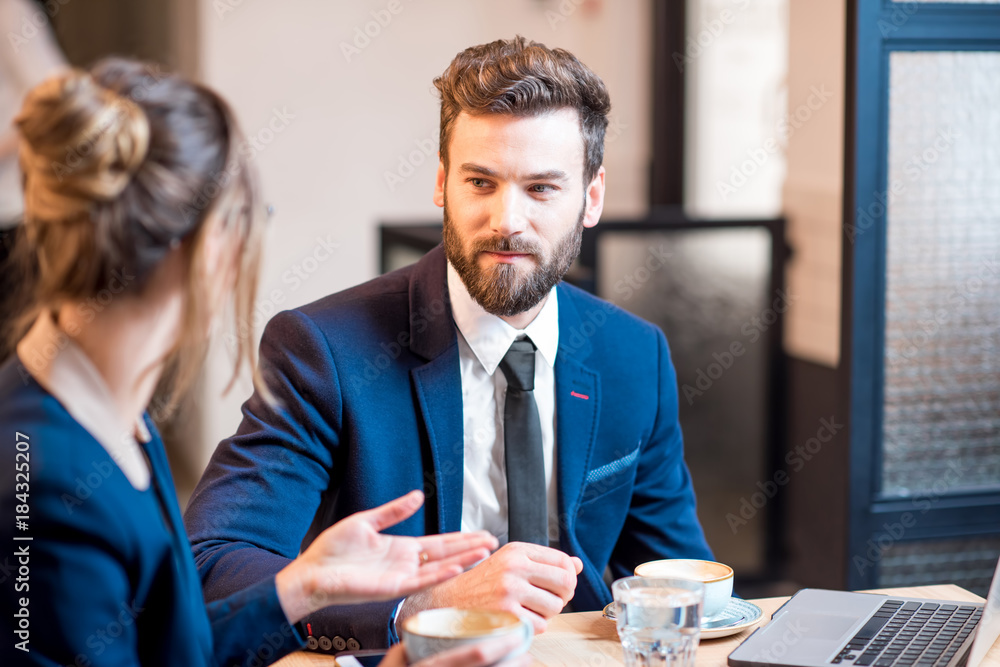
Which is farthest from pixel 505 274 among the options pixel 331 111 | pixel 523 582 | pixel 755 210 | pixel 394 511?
pixel 755 210

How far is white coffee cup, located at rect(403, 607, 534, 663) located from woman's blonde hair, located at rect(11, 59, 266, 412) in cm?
29

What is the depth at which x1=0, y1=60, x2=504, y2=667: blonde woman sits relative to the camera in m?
0.82

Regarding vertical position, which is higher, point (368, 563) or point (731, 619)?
point (368, 563)

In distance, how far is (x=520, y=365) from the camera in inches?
62.4

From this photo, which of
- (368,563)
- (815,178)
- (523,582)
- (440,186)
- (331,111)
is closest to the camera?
(368,563)

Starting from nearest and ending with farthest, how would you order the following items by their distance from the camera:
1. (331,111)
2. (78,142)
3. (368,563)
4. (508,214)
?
(78,142), (368,563), (508,214), (331,111)

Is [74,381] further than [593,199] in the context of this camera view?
No

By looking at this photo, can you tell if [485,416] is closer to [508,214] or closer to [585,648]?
[508,214]

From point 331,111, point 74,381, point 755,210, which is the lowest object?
point 74,381

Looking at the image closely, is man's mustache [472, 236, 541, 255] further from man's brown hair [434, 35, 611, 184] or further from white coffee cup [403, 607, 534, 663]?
white coffee cup [403, 607, 534, 663]

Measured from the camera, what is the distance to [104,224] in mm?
834

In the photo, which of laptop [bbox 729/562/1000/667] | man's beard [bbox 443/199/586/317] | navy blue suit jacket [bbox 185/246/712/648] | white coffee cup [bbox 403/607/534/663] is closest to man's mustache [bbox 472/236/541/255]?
man's beard [bbox 443/199/586/317]

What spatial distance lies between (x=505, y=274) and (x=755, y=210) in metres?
2.92

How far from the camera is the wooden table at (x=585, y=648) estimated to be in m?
1.18
